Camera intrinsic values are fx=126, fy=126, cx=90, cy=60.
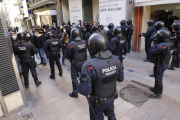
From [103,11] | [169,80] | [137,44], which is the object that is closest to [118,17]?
[103,11]

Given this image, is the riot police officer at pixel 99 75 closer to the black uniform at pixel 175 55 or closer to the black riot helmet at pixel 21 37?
the black riot helmet at pixel 21 37

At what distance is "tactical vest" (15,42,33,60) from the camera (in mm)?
4473

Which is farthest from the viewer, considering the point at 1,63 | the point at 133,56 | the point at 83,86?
the point at 133,56

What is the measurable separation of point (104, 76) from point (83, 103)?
2.09 meters

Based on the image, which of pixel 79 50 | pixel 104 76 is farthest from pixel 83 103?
pixel 104 76

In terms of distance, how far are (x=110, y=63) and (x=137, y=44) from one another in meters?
7.21

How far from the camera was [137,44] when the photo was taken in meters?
8.65

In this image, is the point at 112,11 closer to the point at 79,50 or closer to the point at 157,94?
the point at 79,50

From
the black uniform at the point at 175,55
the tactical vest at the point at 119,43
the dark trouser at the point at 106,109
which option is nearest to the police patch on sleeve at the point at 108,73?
the dark trouser at the point at 106,109

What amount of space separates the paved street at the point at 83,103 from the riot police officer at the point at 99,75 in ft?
4.28

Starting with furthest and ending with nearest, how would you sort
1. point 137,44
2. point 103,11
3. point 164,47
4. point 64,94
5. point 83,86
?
point 103,11 < point 137,44 < point 64,94 < point 164,47 < point 83,86

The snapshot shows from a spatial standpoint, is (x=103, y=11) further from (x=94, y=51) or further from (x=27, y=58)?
(x=94, y=51)

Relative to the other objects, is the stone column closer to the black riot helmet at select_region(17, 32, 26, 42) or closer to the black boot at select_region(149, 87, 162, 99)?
the black riot helmet at select_region(17, 32, 26, 42)

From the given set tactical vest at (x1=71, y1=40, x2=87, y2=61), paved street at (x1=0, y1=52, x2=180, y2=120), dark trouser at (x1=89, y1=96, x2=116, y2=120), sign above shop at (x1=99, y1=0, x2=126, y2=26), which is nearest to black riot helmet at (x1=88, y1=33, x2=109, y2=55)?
dark trouser at (x1=89, y1=96, x2=116, y2=120)
